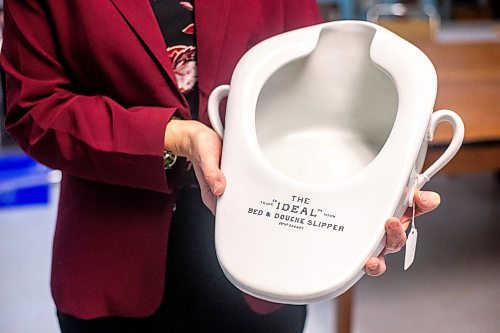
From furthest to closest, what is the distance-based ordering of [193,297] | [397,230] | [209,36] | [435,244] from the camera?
[435,244]
[193,297]
[209,36]
[397,230]

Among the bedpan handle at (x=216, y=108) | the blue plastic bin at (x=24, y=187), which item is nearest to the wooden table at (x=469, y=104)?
the bedpan handle at (x=216, y=108)

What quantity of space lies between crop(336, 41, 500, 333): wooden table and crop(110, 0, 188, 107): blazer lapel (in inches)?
30.4

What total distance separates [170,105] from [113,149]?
8 centimetres

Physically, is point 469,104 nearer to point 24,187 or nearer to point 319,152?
point 319,152

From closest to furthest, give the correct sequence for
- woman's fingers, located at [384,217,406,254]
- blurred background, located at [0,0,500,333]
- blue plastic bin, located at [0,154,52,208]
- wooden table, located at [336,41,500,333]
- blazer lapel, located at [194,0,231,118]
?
woman's fingers, located at [384,217,406,254]
blazer lapel, located at [194,0,231,118]
wooden table, located at [336,41,500,333]
blurred background, located at [0,0,500,333]
blue plastic bin, located at [0,154,52,208]

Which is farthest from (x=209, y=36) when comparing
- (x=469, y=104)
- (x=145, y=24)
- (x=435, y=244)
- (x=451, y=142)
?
(x=435, y=244)

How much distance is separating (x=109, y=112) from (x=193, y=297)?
0.86ft

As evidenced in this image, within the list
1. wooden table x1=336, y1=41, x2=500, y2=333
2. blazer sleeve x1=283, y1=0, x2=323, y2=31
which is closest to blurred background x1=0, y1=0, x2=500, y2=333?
wooden table x1=336, y1=41, x2=500, y2=333

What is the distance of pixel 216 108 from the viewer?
67 cm

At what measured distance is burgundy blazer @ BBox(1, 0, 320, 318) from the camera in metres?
0.65

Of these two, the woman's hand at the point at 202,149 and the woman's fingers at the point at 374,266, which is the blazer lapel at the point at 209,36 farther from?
the woman's fingers at the point at 374,266

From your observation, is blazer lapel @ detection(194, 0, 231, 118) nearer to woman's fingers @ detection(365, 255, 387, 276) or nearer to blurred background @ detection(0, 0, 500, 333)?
woman's fingers @ detection(365, 255, 387, 276)

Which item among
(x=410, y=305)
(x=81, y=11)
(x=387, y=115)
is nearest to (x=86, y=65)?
(x=81, y=11)

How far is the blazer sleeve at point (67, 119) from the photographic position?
644 millimetres
